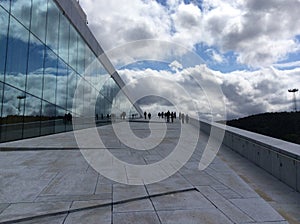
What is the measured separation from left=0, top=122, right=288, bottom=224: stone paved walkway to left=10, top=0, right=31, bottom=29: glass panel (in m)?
7.84

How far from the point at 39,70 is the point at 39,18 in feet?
9.43

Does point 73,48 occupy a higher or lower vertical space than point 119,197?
higher

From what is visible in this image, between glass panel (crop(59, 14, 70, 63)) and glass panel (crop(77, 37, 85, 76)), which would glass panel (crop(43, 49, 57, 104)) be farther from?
glass panel (crop(77, 37, 85, 76))

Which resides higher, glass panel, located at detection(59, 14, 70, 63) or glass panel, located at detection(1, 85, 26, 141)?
glass panel, located at detection(59, 14, 70, 63)

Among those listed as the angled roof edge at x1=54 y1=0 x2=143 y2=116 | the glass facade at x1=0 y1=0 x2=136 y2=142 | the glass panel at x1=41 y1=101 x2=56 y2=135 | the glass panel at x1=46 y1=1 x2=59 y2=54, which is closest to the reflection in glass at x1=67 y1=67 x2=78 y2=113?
the glass facade at x1=0 y1=0 x2=136 y2=142

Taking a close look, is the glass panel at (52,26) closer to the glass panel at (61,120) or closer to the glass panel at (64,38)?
the glass panel at (64,38)

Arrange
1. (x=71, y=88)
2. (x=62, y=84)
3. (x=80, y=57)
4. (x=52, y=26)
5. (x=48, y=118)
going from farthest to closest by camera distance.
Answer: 1. (x=80, y=57)
2. (x=71, y=88)
3. (x=62, y=84)
4. (x=52, y=26)
5. (x=48, y=118)

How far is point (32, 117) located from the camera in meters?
14.0

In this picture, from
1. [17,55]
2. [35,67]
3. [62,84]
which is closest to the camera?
[17,55]

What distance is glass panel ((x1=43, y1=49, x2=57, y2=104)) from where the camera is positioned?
15.6 metres

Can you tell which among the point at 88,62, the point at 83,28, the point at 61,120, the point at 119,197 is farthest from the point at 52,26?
the point at 119,197

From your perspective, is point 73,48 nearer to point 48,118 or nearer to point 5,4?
point 48,118

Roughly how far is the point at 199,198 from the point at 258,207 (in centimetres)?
105

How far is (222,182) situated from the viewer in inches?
244
